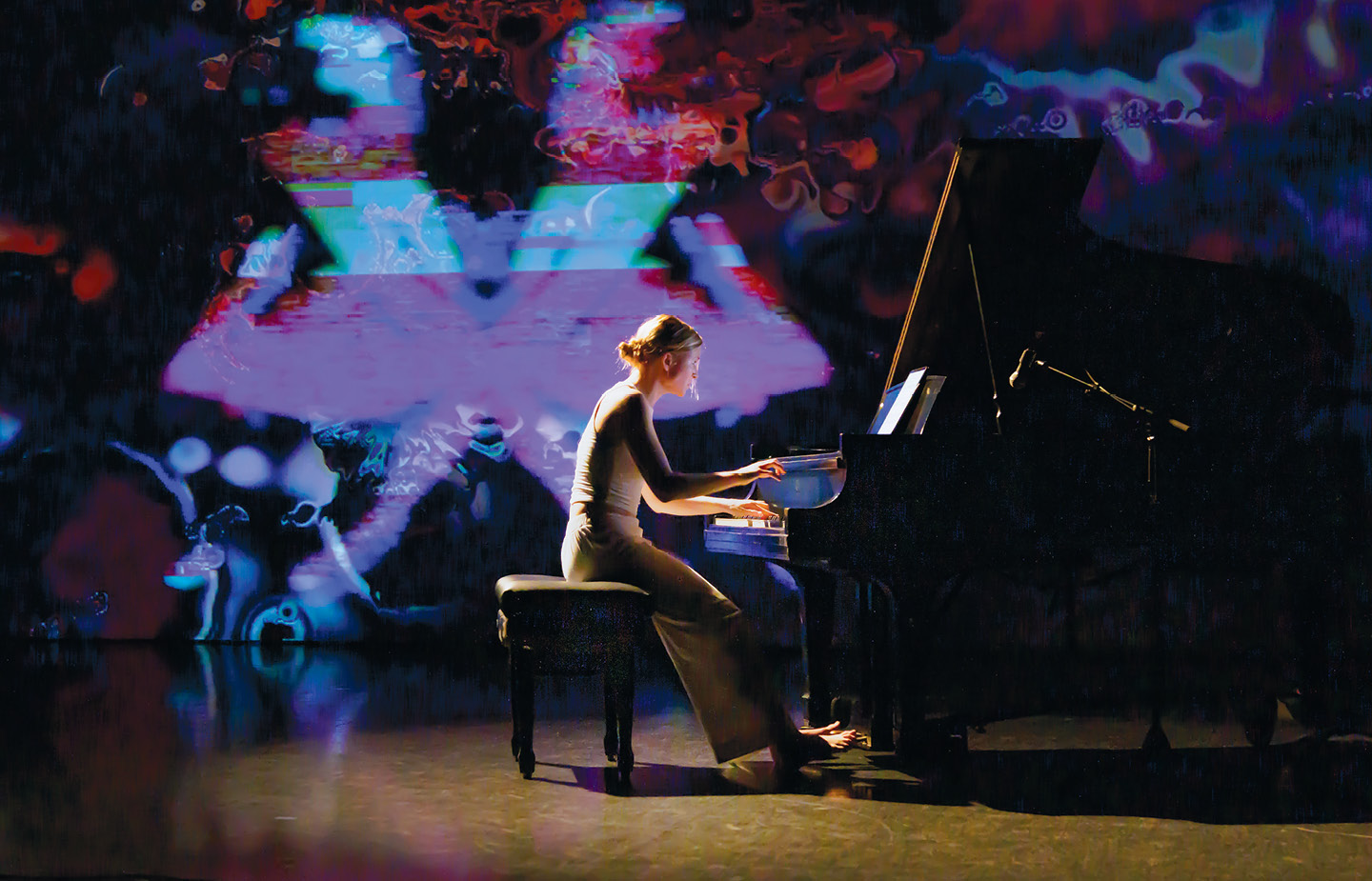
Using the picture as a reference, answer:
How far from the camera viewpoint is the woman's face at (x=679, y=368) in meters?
3.22

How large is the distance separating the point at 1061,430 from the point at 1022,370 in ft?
0.66

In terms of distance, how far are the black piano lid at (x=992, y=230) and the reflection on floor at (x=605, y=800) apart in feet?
3.83

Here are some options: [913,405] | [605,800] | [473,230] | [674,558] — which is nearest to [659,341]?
[674,558]

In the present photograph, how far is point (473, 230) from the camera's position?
5965 mm

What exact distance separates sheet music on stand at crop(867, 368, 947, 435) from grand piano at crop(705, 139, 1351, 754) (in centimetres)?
3

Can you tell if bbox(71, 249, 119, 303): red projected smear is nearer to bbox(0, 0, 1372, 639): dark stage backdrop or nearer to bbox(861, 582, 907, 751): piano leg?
bbox(0, 0, 1372, 639): dark stage backdrop

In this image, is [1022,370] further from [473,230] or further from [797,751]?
[473,230]

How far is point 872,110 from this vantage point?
229 inches

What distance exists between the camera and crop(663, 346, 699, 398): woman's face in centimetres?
322

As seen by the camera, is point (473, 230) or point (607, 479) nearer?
point (607, 479)

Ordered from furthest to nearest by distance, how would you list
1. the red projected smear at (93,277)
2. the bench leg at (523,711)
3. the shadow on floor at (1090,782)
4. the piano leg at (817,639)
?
the red projected smear at (93,277) → the piano leg at (817,639) → the bench leg at (523,711) → the shadow on floor at (1090,782)

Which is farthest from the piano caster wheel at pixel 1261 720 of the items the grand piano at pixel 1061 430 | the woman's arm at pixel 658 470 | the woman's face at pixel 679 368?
the woman's face at pixel 679 368

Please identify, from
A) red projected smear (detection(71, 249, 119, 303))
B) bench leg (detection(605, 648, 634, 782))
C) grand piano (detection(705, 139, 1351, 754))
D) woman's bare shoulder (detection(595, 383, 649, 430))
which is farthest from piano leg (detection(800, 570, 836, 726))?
red projected smear (detection(71, 249, 119, 303))

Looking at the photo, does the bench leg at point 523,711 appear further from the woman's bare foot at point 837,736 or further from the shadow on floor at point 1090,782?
the woman's bare foot at point 837,736
